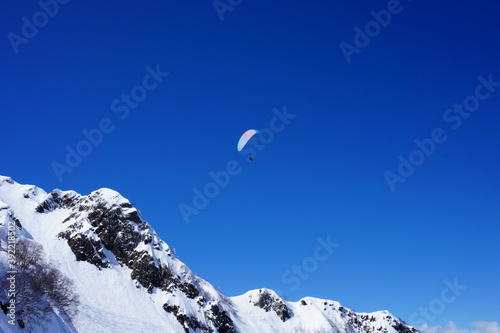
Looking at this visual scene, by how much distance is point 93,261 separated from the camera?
305ft

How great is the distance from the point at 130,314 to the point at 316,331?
7900 cm

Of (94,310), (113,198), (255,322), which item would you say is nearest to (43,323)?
(94,310)

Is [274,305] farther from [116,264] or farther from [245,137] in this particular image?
[245,137]

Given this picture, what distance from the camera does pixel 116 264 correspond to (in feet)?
322

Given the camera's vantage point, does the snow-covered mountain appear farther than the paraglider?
Yes

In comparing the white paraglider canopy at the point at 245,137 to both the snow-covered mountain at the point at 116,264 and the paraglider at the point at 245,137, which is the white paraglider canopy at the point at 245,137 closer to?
the paraglider at the point at 245,137

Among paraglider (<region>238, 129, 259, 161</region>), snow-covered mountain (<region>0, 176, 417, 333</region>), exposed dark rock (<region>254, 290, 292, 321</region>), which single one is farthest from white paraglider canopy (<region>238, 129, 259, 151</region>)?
exposed dark rock (<region>254, 290, 292, 321</region>)

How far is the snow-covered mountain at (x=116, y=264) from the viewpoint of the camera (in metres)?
83.0

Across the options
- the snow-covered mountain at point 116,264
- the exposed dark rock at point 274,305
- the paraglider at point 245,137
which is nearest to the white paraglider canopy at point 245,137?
the paraglider at point 245,137

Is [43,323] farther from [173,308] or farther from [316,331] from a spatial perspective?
[316,331]

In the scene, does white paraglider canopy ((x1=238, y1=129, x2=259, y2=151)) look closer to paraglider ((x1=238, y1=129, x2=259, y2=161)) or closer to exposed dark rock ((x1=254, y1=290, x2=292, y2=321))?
paraglider ((x1=238, y1=129, x2=259, y2=161))

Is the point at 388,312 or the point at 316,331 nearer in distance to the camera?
the point at 316,331

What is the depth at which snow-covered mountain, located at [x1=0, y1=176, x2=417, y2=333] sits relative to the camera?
83.0 m

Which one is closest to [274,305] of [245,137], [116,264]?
[116,264]
